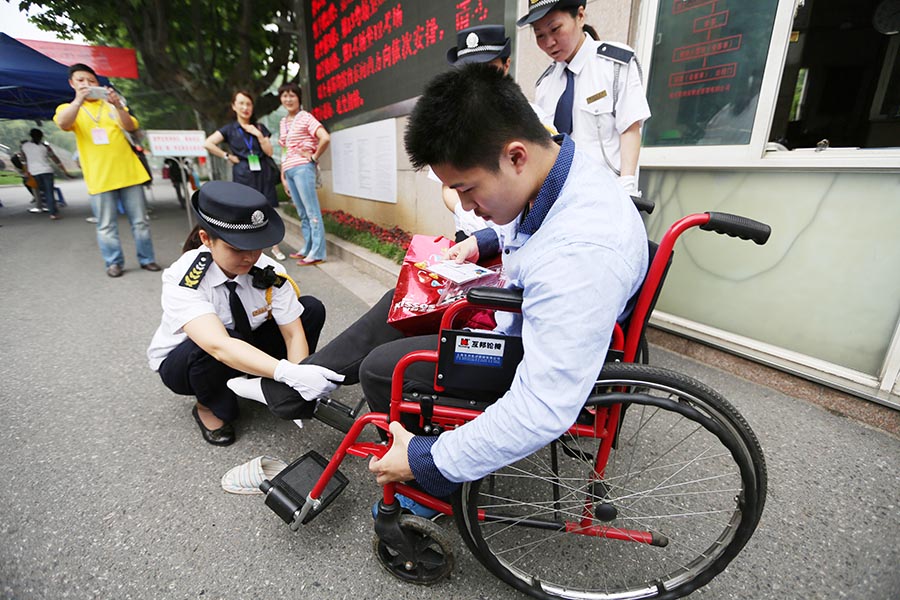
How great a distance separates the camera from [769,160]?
→ 2.20 metres

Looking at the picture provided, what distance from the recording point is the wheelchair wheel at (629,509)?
1016 millimetres

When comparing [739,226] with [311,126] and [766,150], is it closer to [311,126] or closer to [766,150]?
[766,150]

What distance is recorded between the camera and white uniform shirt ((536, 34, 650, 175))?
A: 6.26 feet

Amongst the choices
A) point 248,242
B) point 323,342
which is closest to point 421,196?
point 323,342

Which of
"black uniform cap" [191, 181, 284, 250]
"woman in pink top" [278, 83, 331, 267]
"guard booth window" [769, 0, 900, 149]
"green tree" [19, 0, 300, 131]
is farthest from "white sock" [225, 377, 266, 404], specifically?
"green tree" [19, 0, 300, 131]

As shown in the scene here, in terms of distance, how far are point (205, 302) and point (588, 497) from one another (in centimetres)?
157

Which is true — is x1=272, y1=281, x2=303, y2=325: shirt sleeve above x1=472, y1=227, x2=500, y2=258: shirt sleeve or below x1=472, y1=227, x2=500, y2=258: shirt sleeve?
below

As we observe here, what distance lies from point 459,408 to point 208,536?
1.06 metres

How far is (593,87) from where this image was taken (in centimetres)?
194

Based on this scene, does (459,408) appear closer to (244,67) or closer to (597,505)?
(597,505)

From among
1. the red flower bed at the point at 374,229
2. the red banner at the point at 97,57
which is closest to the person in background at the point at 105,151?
the red flower bed at the point at 374,229

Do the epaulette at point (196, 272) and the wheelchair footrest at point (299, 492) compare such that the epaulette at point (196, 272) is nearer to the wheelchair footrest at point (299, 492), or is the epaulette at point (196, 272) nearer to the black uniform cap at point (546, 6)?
the wheelchair footrest at point (299, 492)

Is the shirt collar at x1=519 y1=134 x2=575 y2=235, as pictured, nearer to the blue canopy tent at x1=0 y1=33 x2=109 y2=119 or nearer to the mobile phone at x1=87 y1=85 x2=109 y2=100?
the mobile phone at x1=87 y1=85 x2=109 y2=100

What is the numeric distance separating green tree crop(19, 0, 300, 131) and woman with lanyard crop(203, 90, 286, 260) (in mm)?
4562
